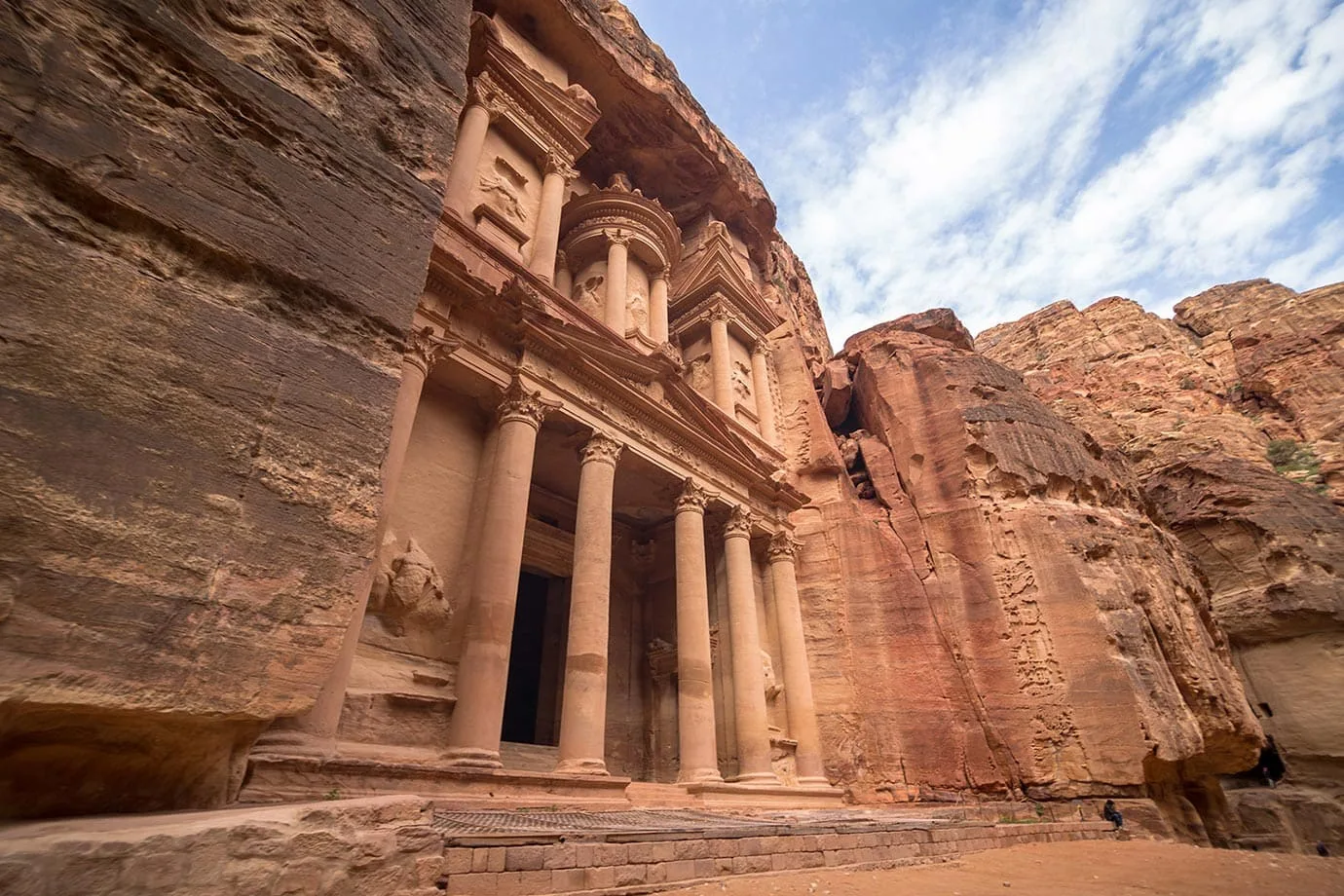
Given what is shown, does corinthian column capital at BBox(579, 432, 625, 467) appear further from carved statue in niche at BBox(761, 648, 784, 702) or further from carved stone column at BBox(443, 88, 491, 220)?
carved statue in niche at BBox(761, 648, 784, 702)

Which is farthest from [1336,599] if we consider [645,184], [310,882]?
[310,882]

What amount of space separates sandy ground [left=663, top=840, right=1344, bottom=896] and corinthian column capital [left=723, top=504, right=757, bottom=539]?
313 inches

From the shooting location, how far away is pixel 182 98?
2477mm

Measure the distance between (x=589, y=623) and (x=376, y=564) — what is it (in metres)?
3.54

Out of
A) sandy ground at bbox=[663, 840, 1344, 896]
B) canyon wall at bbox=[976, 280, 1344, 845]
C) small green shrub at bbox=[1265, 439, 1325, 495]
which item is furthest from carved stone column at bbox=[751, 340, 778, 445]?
small green shrub at bbox=[1265, 439, 1325, 495]

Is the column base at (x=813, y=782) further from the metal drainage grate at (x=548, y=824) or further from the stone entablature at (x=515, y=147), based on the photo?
the stone entablature at (x=515, y=147)

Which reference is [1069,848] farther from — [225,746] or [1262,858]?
[225,746]

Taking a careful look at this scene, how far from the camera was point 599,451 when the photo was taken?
12.7 meters

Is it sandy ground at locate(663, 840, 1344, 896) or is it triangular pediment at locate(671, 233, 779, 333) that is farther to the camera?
triangular pediment at locate(671, 233, 779, 333)

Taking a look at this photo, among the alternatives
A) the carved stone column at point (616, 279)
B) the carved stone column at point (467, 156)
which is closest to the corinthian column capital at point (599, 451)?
the carved stone column at point (616, 279)

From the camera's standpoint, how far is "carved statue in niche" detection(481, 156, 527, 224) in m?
15.0

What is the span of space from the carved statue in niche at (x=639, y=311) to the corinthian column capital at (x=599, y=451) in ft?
19.2

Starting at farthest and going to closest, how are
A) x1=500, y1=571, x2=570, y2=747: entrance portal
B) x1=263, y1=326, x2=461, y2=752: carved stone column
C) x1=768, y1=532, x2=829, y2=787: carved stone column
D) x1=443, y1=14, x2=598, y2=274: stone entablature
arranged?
x1=443, y1=14, x2=598, y2=274: stone entablature < x1=768, y1=532, x2=829, y2=787: carved stone column < x1=500, y1=571, x2=570, y2=747: entrance portal < x1=263, y1=326, x2=461, y2=752: carved stone column

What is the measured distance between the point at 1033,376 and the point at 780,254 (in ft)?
55.7
